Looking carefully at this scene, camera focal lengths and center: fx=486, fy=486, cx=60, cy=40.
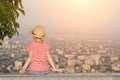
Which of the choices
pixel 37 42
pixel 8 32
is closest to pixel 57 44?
pixel 8 32

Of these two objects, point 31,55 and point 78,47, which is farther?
point 78,47

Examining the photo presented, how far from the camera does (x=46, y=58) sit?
1194 cm

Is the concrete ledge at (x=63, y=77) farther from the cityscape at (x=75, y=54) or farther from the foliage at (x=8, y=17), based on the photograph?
the cityscape at (x=75, y=54)

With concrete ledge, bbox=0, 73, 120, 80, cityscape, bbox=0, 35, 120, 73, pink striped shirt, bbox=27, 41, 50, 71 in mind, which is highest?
pink striped shirt, bbox=27, 41, 50, 71

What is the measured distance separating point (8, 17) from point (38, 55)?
834 centimetres

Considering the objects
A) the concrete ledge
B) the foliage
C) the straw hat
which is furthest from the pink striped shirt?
the foliage

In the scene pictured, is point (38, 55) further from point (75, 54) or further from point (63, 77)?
point (75, 54)

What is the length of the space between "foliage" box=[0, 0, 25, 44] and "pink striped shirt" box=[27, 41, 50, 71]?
802 centimetres

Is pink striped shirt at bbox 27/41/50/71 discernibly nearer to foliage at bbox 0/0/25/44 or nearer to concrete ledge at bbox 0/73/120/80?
concrete ledge at bbox 0/73/120/80

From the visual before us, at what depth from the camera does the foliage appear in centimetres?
1994

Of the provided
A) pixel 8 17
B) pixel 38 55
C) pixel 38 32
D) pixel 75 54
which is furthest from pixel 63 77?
pixel 75 54

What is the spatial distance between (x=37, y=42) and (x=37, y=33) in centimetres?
28

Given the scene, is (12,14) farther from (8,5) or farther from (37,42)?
(37,42)

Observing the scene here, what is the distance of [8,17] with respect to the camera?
2006 centimetres
